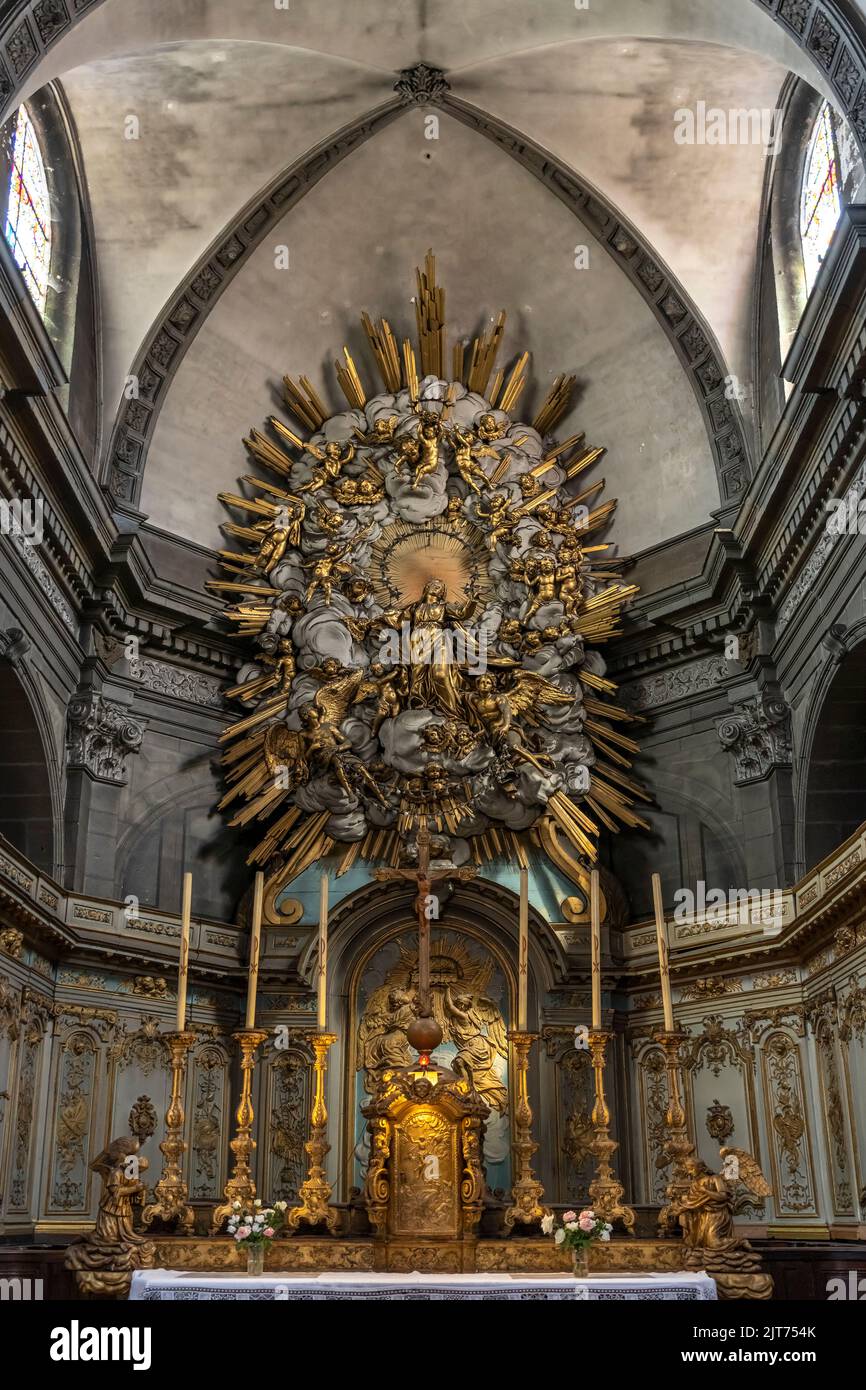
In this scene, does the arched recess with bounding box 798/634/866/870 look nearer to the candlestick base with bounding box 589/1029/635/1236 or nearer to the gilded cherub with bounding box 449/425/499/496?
the candlestick base with bounding box 589/1029/635/1236

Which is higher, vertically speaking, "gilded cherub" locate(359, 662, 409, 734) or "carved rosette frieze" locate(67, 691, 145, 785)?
"gilded cherub" locate(359, 662, 409, 734)

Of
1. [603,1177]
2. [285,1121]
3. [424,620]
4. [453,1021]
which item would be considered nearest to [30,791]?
[285,1121]

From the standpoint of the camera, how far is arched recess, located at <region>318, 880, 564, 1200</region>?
55.0ft

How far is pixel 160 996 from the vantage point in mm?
16375

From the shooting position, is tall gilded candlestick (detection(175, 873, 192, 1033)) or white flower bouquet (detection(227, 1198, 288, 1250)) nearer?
white flower bouquet (detection(227, 1198, 288, 1250))

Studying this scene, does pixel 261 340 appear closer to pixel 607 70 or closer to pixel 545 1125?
pixel 607 70

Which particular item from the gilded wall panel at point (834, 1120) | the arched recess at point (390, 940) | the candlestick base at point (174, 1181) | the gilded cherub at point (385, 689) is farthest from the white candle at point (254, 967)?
the gilded wall panel at point (834, 1120)

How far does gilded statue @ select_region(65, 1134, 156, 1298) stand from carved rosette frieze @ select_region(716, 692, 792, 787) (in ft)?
28.4

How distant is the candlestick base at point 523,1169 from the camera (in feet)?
38.5

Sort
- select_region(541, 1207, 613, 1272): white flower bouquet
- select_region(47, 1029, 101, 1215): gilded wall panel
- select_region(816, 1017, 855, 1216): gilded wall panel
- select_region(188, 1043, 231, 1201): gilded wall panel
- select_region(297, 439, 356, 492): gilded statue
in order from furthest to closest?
1. select_region(297, 439, 356, 492): gilded statue
2. select_region(188, 1043, 231, 1201): gilded wall panel
3. select_region(47, 1029, 101, 1215): gilded wall panel
4. select_region(816, 1017, 855, 1216): gilded wall panel
5. select_region(541, 1207, 613, 1272): white flower bouquet

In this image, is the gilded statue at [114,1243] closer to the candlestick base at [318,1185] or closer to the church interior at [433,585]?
the candlestick base at [318,1185]

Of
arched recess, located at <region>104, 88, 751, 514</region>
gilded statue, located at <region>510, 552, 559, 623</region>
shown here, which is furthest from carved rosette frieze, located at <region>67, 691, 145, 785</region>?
gilded statue, located at <region>510, 552, 559, 623</region>

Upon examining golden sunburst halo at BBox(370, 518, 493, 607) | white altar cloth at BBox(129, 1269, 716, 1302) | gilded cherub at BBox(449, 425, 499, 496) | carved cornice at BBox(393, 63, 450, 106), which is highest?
carved cornice at BBox(393, 63, 450, 106)

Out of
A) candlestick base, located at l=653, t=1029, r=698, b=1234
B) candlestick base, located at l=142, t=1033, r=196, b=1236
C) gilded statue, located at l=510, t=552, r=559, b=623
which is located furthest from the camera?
gilded statue, located at l=510, t=552, r=559, b=623
